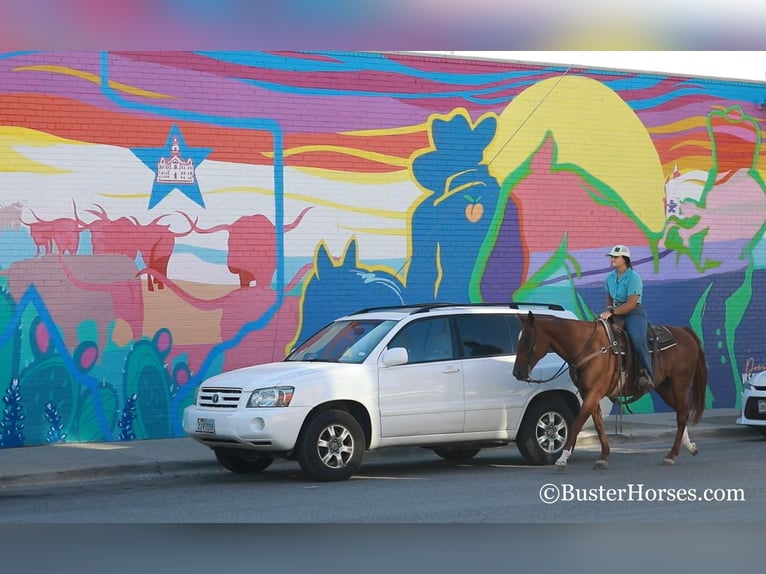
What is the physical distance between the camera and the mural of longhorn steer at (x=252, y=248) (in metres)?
17.2

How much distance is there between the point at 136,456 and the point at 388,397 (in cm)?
385

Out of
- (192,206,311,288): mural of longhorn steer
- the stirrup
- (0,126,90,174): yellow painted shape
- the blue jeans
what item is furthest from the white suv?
(0,126,90,174): yellow painted shape

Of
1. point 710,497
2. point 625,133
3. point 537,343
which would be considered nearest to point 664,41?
point 710,497

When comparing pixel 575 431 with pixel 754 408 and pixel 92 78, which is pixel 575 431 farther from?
pixel 92 78

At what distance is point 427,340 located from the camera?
42.8 feet

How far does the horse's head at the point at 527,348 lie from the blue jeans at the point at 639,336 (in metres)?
1.29

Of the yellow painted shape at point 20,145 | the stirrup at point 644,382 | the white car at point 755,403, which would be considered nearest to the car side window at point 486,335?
the stirrup at point 644,382

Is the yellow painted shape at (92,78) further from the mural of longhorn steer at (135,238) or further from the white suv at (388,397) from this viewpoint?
the white suv at (388,397)

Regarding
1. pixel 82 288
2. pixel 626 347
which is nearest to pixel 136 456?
pixel 82 288

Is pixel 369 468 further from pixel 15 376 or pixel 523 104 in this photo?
pixel 523 104

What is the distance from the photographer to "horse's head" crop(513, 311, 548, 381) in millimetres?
12531

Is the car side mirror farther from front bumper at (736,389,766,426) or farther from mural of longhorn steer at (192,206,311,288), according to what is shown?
front bumper at (736,389,766,426)

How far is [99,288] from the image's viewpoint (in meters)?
16.3

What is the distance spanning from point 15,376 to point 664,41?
14382 millimetres
